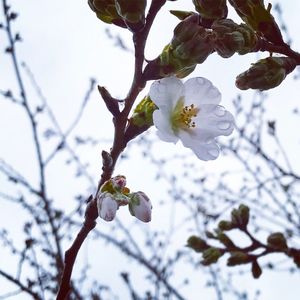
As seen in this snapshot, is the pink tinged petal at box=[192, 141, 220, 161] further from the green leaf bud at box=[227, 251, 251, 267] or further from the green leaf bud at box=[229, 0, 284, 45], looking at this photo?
the green leaf bud at box=[227, 251, 251, 267]

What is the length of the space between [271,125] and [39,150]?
6.55ft

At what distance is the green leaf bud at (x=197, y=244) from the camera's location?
225 centimetres

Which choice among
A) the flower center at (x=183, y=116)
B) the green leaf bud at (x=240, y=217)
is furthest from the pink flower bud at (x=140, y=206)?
the green leaf bud at (x=240, y=217)

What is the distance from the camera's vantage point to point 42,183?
4391mm

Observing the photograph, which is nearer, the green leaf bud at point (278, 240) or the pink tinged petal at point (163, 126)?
the pink tinged petal at point (163, 126)

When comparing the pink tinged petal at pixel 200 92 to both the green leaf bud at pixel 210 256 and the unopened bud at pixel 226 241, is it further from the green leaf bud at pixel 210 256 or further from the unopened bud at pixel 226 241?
the unopened bud at pixel 226 241

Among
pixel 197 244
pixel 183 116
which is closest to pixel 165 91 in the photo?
pixel 183 116

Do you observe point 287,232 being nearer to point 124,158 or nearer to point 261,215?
point 261,215

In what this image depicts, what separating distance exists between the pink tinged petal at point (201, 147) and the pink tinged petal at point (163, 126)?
5 cm

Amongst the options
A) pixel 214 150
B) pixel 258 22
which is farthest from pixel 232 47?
pixel 214 150

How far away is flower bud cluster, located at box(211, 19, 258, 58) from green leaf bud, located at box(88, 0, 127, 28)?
0.23 metres

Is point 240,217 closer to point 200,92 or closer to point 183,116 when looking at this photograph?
point 183,116

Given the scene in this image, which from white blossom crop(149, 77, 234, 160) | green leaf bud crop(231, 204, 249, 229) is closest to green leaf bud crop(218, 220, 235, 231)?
green leaf bud crop(231, 204, 249, 229)

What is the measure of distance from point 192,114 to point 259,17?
0.38 meters
